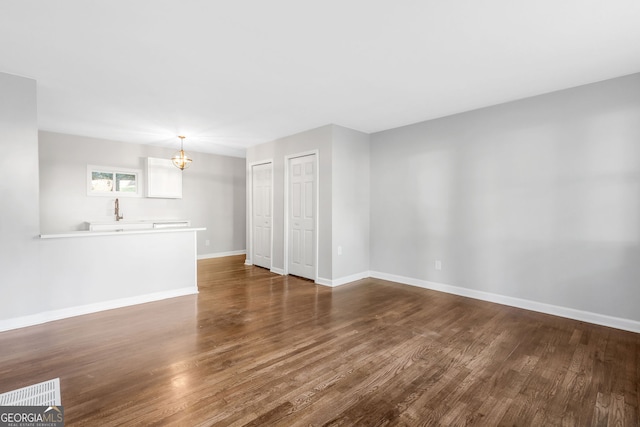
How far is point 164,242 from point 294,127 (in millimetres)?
2683

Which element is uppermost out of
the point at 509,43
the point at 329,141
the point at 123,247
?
the point at 509,43

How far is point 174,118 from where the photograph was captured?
4449mm

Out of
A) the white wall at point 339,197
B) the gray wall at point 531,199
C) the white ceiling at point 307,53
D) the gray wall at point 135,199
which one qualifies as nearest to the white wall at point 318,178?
the white wall at point 339,197

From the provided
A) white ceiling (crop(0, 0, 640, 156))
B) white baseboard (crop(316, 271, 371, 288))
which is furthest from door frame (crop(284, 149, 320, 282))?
white ceiling (crop(0, 0, 640, 156))

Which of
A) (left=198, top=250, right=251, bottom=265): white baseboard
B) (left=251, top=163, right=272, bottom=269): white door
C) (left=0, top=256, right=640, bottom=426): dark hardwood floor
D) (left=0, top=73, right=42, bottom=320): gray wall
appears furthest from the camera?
(left=198, top=250, right=251, bottom=265): white baseboard

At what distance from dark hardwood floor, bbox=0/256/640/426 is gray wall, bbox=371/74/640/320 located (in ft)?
1.63

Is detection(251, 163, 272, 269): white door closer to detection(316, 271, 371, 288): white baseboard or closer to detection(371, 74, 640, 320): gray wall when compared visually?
detection(316, 271, 371, 288): white baseboard

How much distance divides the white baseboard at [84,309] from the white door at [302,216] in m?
1.78

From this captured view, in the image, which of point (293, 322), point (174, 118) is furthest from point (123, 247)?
point (293, 322)

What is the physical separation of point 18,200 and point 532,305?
19.3 ft

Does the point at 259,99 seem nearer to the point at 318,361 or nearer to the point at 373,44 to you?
the point at 373,44

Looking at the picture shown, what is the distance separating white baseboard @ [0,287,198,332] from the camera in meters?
2.98

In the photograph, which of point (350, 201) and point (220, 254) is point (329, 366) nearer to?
point (350, 201)

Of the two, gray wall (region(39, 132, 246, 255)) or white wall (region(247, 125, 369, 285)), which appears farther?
gray wall (region(39, 132, 246, 255))
